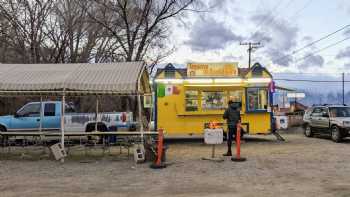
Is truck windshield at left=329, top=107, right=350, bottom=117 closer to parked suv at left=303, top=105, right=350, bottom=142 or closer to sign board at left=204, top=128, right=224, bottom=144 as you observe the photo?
parked suv at left=303, top=105, right=350, bottom=142

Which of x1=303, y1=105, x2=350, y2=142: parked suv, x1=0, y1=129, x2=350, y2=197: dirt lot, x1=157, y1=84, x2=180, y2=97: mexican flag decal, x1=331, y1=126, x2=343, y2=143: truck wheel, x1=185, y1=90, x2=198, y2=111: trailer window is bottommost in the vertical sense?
x1=0, y1=129, x2=350, y2=197: dirt lot

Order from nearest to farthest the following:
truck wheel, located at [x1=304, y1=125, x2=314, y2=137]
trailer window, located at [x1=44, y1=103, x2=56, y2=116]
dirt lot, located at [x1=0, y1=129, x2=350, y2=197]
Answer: dirt lot, located at [x1=0, y1=129, x2=350, y2=197]
trailer window, located at [x1=44, y1=103, x2=56, y2=116]
truck wheel, located at [x1=304, y1=125, x2=314, y2=137]

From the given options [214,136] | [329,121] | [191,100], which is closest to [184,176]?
[214,136]

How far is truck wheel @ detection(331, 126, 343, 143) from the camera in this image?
20.8m

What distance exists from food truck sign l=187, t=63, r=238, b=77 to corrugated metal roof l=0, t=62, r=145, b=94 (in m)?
5.27

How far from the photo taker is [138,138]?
53.7ft

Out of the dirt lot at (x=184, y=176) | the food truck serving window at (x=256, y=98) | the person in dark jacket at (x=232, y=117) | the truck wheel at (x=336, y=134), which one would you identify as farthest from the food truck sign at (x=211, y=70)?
the person in dark jacket at (x=232, y=117)

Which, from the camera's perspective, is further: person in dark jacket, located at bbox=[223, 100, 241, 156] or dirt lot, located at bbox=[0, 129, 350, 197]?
person in dark jacket, located at bbox=[223, 100, 241, 156]

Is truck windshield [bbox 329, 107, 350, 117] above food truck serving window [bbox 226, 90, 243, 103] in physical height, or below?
below

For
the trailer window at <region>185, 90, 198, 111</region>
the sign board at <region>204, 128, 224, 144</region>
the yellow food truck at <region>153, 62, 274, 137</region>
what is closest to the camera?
the sign board at <region>204, 128, 224, 144</region>

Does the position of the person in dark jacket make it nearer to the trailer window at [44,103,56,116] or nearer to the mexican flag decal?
the mexican flag decal

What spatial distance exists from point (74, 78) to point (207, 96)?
306 inches

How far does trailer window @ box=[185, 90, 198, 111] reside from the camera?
20703 millimetres

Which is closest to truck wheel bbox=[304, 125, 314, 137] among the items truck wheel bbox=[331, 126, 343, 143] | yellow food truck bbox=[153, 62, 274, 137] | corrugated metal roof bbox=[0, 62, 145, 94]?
truck wheel bbox=[331, 126, 343, 143]
